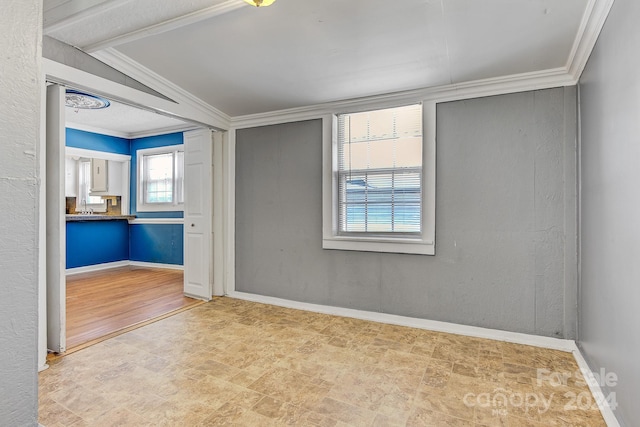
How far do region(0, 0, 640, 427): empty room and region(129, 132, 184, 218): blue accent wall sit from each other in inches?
70.0

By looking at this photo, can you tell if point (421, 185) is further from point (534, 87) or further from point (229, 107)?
point (229, 107)

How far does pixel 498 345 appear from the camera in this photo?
2805 mm

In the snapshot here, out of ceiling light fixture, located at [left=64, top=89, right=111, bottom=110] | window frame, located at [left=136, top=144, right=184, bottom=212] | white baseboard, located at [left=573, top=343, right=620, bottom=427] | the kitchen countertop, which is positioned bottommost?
white baseboard, located at [left=573, top=343, right=620, bottom=427]

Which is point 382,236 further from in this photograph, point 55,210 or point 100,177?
point 100,177

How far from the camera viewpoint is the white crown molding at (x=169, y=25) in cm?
200

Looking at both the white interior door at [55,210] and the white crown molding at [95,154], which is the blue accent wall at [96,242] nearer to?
the white crown molding at [95,154]

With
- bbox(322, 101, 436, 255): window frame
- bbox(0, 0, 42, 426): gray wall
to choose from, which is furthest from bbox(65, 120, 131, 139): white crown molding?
bbox(0, 0, 42, 426): gray wall

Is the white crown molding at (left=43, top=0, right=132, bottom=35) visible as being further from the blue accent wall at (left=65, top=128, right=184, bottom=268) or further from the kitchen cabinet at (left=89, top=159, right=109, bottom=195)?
the kitchen cabinet at (left=89, top=159, right=109, bottom=195)

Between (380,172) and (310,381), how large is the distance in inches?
85.4

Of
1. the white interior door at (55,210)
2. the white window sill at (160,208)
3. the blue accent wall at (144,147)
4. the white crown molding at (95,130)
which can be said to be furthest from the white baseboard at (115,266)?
the white interior door at (55,210)

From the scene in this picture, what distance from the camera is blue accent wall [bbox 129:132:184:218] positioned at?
6117 mm

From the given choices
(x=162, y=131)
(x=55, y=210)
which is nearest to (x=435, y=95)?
(x=55, y=210)

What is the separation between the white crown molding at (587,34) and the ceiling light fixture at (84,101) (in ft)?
15.3

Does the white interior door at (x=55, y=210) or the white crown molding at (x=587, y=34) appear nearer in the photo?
the white crown molding at (x=587, y=34)
